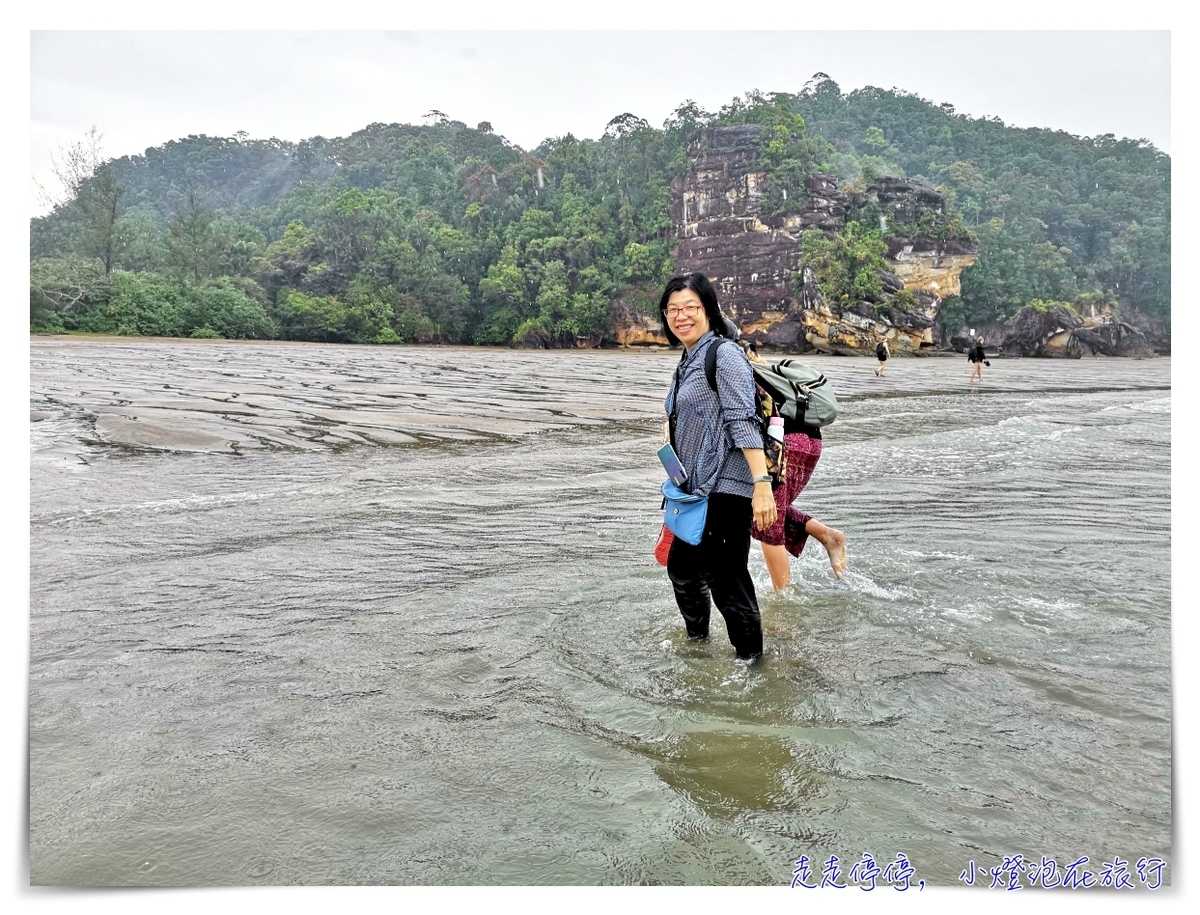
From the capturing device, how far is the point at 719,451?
10.4 ft

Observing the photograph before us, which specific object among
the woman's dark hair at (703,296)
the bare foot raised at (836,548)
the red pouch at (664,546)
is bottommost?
the bare foot raised at (836,548)

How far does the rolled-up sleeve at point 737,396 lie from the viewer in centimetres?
307

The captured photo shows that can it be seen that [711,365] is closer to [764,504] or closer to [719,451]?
[719,451]

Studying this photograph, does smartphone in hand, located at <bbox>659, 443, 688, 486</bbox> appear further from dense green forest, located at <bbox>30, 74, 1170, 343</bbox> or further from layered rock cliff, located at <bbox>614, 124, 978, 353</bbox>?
layered rock cliff, located at <bbox>614, 124, 978, 353</bbox>

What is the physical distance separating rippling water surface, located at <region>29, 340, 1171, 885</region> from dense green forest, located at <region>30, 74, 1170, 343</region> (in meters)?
37.4

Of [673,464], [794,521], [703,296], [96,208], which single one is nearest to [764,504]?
→ [673,464]

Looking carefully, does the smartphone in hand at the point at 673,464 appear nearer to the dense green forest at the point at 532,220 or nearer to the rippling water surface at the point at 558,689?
the rippling water surface at the point at 558,689

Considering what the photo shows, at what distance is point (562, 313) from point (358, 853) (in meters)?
54.1

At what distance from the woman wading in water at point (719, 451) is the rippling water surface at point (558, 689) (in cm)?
32

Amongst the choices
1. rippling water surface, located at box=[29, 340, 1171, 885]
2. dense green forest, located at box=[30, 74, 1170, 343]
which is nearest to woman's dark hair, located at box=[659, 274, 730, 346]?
Result: rippling water surface, located at box=[29, 340, 1171, 885]

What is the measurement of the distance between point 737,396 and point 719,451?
0.22 metres

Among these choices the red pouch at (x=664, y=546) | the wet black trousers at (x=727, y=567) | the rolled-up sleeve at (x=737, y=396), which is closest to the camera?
the rolled-up sleeve at (x=737, y=396)

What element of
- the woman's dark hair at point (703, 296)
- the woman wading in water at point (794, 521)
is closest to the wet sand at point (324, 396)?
the woman wading in water at point (794, 521)

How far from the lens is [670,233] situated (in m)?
56.9
